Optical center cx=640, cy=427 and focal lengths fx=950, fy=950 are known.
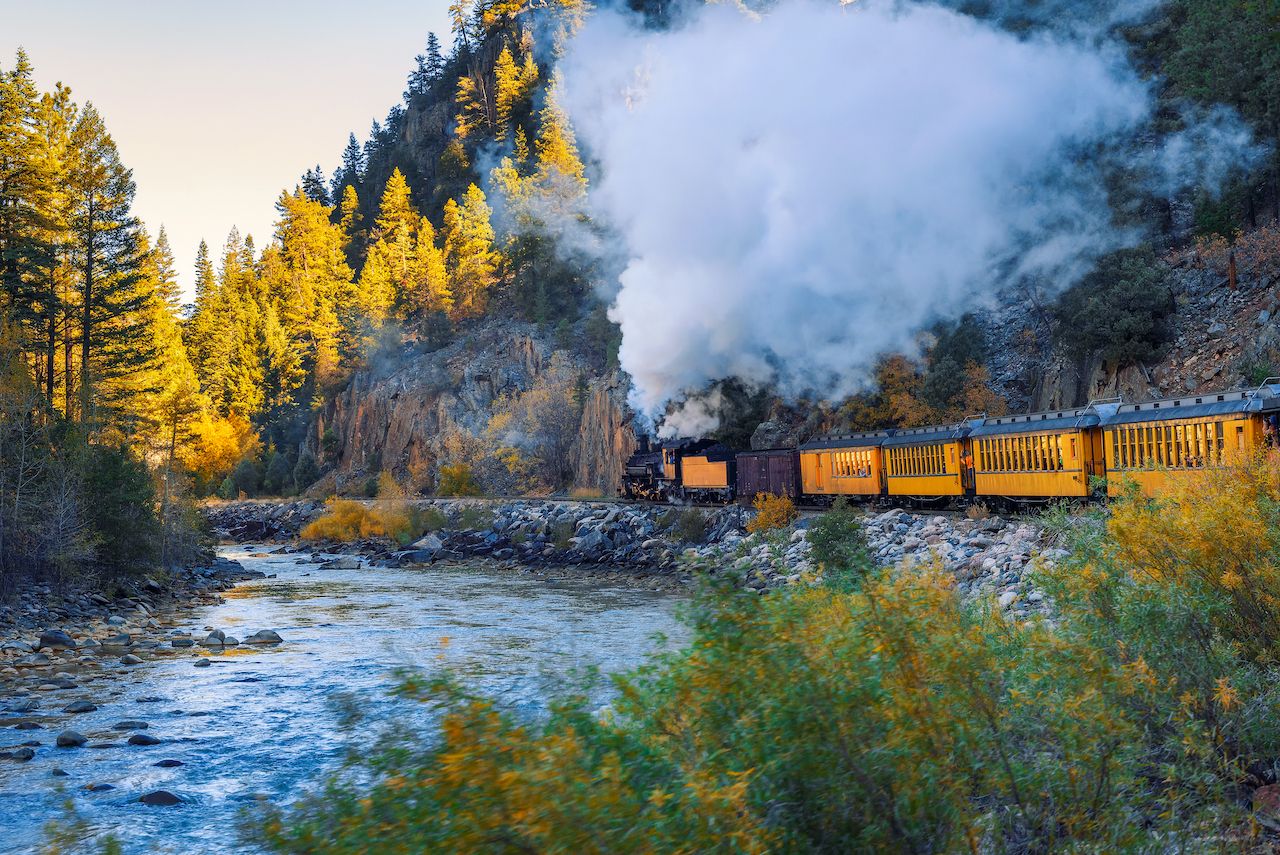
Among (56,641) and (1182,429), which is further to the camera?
(56,641)

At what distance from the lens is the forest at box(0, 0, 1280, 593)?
3030 cm

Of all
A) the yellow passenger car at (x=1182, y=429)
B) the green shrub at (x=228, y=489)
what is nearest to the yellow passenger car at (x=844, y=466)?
the yellow passenger car at (x=1182, y=429)

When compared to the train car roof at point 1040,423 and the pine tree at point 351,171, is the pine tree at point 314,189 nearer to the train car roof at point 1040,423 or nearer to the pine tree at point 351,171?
the pine tree at point 351,171

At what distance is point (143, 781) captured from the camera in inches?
444

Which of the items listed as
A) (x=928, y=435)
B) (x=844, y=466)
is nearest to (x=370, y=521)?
(x=844, y=466)

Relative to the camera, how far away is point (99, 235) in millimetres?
40219

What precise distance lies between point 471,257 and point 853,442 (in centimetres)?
5424

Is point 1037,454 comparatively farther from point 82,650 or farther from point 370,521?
point 370,521

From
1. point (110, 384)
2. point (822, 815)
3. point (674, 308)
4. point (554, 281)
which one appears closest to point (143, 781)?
point (822, 815)

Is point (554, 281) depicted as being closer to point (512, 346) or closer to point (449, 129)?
point (512, 346)

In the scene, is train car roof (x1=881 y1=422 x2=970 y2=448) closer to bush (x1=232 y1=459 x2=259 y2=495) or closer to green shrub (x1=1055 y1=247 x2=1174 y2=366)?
green shrub (x1=1055 y1=247 x2=1174 y2=366)

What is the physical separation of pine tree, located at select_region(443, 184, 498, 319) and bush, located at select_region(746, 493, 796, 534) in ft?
164

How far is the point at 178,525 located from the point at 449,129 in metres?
84.2

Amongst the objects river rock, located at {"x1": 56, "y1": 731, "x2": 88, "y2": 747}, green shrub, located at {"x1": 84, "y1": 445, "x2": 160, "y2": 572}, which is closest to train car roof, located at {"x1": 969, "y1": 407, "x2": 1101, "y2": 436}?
river rock, located at {"x1": 56, "y1": 731, "x2": 88, "y2": 747}
